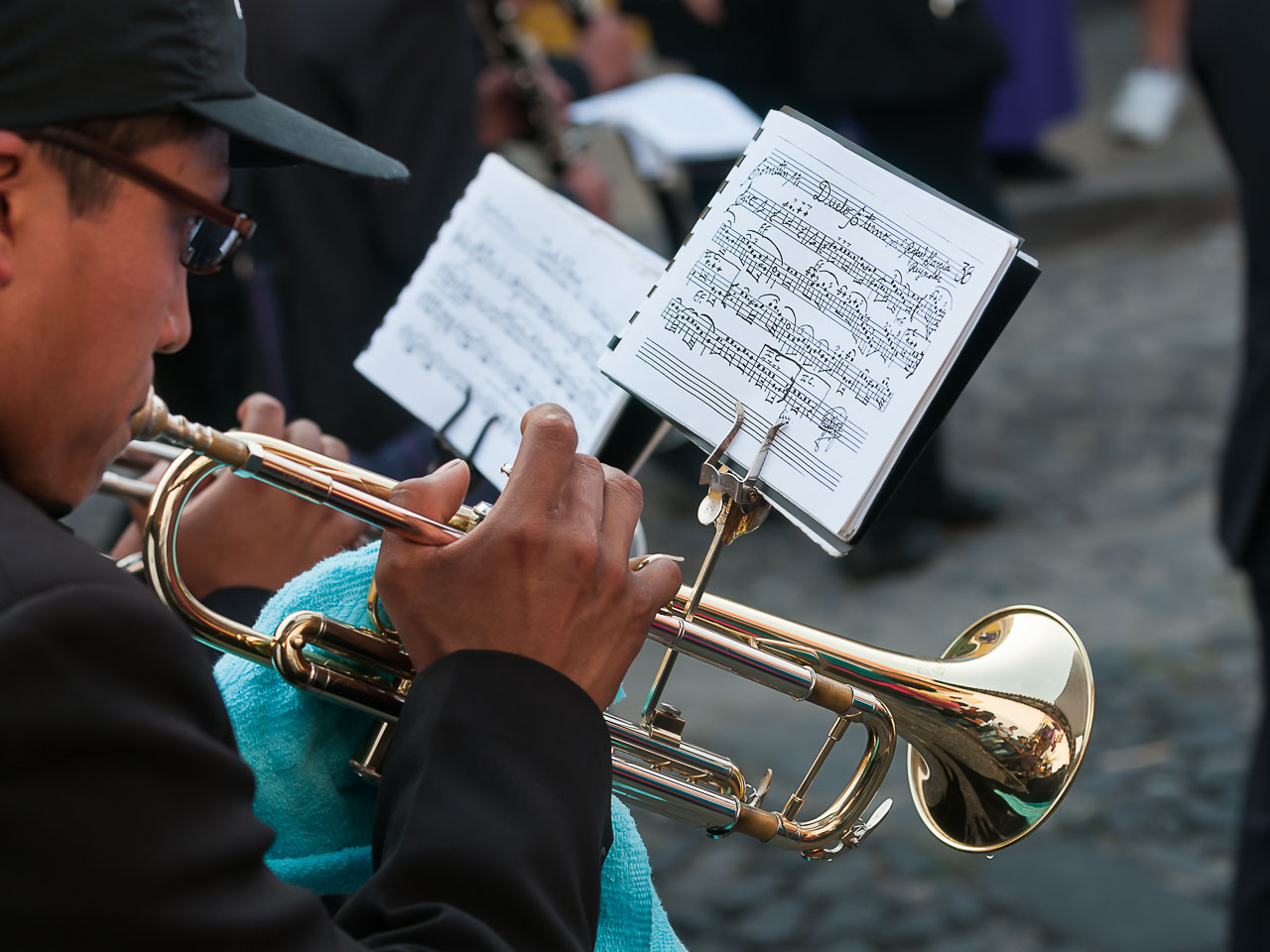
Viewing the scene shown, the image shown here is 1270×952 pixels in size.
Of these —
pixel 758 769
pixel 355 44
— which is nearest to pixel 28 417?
pixel 355 44

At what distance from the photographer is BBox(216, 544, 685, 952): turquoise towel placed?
136 centimetres

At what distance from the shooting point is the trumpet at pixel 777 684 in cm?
137

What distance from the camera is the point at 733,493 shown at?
137 centimetres

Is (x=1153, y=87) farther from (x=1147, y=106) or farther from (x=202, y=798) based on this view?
(x=202, y=798)

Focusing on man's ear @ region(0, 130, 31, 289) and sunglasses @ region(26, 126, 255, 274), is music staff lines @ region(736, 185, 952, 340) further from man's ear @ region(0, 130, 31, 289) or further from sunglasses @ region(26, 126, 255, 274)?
man's ear @ region(0, 130, 31, 289)

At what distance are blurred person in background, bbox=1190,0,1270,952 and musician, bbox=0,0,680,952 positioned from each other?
5.13 feet

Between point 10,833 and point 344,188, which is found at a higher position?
point 344,188

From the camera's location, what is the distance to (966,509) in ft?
15.3

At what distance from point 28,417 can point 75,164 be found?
0.61ft

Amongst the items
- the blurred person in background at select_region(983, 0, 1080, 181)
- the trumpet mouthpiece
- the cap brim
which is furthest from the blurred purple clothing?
the trumpet mouthpiece

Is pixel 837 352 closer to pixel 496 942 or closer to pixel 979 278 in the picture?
pixel 979 278

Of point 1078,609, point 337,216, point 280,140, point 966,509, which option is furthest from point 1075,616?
point 280,140

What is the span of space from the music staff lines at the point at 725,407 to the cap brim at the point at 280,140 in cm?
30

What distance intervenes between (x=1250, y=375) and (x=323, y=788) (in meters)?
1.85
